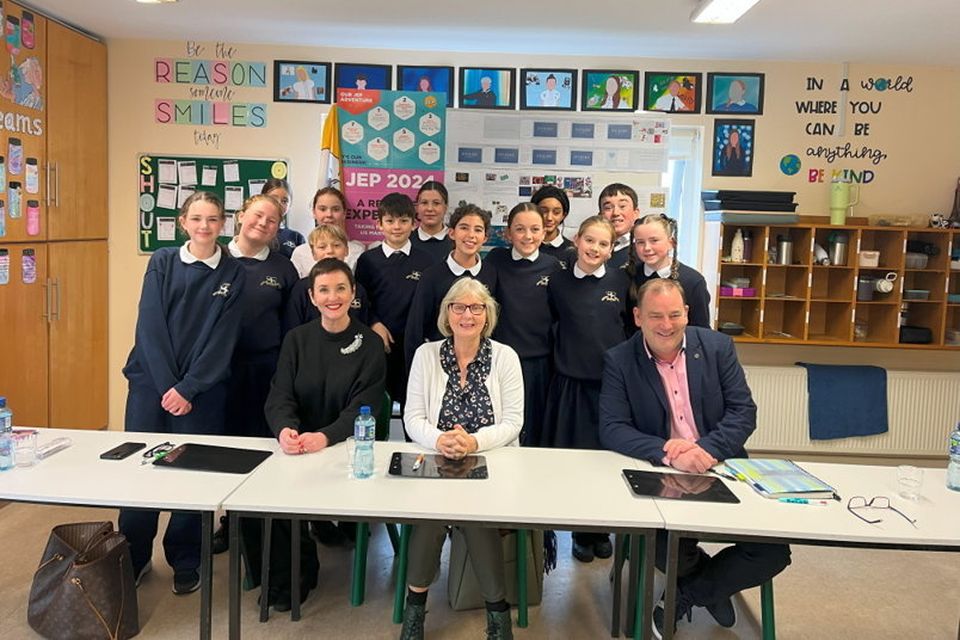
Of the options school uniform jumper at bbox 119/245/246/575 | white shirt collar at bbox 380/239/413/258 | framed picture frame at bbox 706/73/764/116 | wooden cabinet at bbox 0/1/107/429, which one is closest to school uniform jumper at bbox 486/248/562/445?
white shirt collar at bbox 380/239/413/258

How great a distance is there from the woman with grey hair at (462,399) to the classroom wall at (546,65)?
2.73 m

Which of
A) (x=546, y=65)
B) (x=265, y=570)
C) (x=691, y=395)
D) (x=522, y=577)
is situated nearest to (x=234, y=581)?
(x=265, y=570)

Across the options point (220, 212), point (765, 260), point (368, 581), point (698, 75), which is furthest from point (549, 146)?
point (368, 581)

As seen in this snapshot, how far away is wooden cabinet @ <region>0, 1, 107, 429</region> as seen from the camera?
4.00m

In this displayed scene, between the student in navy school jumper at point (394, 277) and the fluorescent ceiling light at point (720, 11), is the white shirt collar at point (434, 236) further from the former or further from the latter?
the fluorescent ceiling light at point (720, 11)

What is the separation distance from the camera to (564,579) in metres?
3.23

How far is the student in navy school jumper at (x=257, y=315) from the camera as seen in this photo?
3.13 metres

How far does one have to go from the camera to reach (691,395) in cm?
266

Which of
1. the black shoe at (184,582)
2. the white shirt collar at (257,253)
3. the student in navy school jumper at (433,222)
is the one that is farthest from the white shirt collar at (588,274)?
the black shoe at (184,582)

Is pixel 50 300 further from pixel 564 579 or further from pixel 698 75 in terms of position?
pixel 698 75

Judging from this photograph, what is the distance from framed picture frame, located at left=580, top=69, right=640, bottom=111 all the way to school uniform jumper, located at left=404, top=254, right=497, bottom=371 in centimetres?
230

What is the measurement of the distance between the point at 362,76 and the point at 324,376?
2.93 meters

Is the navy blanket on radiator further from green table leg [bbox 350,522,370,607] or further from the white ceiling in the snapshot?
green table leg [bbox 350,522,370,607]

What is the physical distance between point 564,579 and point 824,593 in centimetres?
109
